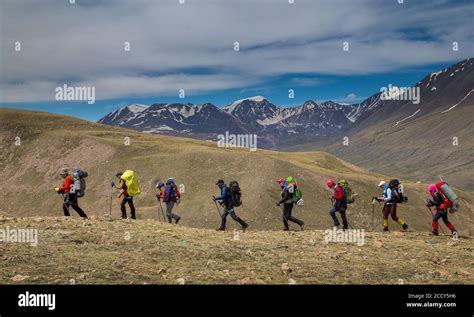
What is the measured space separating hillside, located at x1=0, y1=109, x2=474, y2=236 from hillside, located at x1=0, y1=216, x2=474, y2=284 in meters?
53.9

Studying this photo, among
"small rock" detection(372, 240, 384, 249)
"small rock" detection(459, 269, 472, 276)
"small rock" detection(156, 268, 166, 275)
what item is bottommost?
"small rock" detection(459, 269, 472, 276)

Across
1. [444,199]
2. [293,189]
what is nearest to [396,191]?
[444,199]

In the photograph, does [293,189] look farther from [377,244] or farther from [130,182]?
[130,182]

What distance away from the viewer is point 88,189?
334 ft

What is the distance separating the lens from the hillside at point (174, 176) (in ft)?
282

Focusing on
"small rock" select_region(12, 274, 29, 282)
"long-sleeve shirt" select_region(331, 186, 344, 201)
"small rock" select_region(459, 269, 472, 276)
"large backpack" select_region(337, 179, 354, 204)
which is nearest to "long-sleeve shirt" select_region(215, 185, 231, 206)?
"long-sleeve shirt" select_region(331, 186, 344, 201)

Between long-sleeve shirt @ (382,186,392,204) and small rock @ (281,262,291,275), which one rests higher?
long-sleeve shirt @ (382,186,392,204)

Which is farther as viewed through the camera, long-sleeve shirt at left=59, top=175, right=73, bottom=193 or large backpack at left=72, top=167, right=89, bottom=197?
long-sleeve shirt at left=59, top=175, right=73, bottom=193

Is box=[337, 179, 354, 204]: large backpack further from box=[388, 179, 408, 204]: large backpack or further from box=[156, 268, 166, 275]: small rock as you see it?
box=[156, 268, 166, 275]: small rock

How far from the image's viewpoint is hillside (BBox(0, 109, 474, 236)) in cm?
8588
